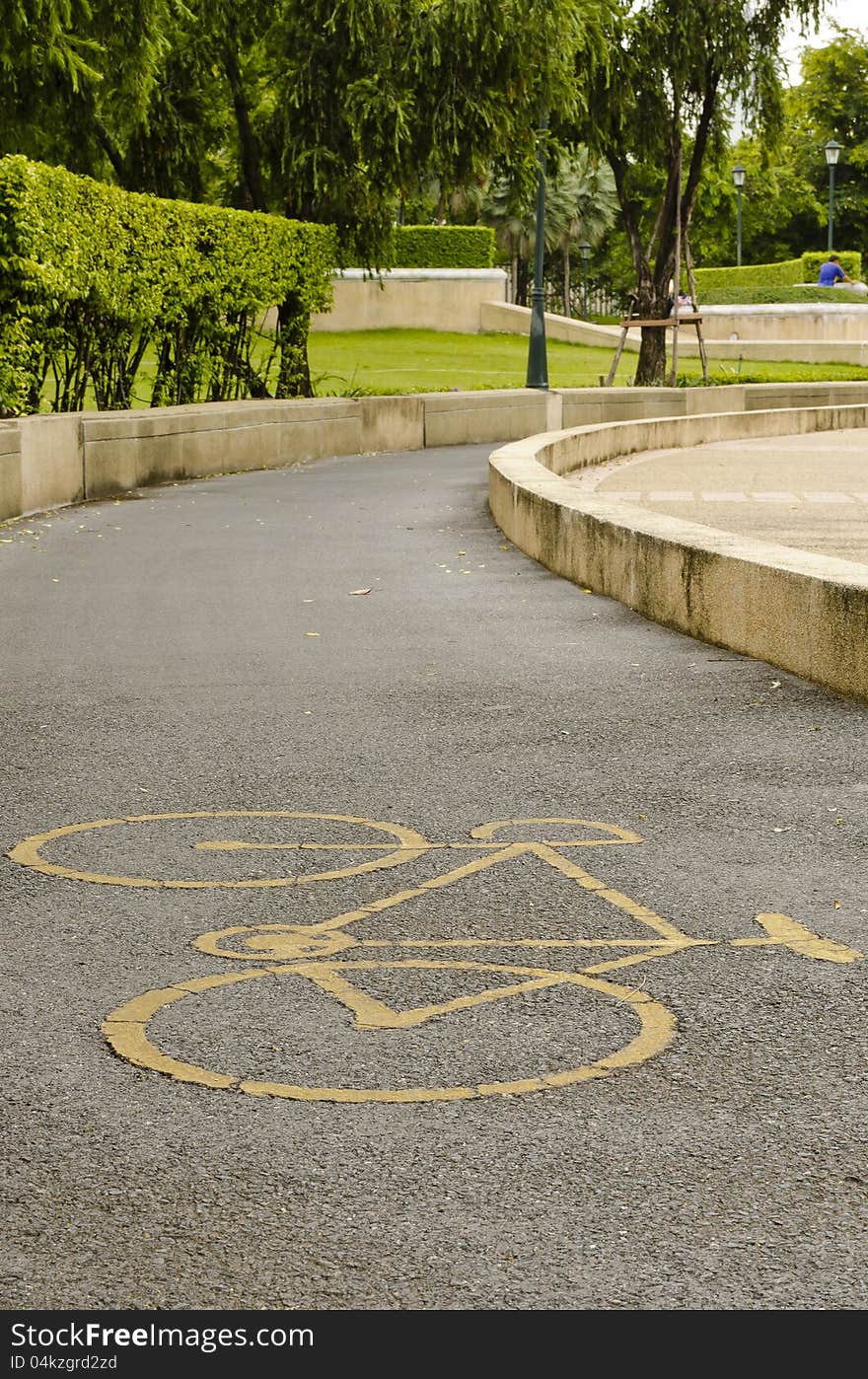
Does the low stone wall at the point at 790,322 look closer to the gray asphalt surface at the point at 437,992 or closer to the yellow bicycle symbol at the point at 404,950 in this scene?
the gray asphalt surface at the point at 437,992

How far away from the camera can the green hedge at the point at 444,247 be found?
57312 mm

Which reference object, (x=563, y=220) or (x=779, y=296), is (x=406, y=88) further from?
(x=563, y=220)

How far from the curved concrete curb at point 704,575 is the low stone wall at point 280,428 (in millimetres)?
3918

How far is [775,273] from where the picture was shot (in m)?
68.4

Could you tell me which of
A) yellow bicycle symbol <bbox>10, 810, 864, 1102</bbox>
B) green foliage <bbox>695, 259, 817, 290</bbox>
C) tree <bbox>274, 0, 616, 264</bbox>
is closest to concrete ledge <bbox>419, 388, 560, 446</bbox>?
tree <bbox>274, 0, 616, 264</bbox>

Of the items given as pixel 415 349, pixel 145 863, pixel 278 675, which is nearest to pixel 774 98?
pixel 415 349

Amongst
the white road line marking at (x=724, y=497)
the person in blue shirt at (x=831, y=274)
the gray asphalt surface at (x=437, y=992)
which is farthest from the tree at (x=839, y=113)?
the gray asphalt surface at (x=437, y=992)

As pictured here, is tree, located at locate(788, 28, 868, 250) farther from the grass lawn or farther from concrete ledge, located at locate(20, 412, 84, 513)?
concrete ledge, located at locate(20, 412, 84, 513)

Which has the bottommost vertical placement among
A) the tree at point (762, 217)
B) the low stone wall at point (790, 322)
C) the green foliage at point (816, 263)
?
the low stone wall at point (790, 322)

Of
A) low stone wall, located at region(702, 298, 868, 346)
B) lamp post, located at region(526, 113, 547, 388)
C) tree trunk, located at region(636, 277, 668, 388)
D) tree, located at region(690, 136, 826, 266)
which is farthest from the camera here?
tree, located at region(690, 136, 826, 266)

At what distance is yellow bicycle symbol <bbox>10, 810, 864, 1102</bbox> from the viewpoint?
367cm

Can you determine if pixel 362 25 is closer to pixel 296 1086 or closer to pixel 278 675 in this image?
pixel 278 675

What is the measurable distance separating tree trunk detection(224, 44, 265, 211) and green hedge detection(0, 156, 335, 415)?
2350 millimetres

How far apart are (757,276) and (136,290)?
53323 mm
